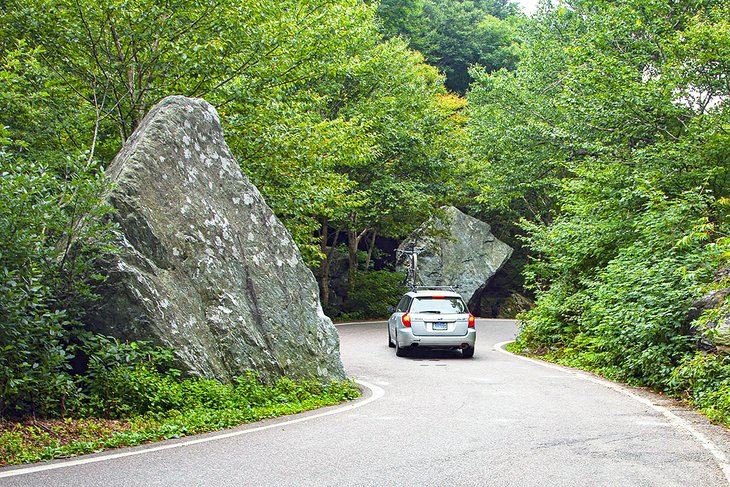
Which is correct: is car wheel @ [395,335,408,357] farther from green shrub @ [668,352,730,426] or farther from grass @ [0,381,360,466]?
grass @ [0,381,360,466]

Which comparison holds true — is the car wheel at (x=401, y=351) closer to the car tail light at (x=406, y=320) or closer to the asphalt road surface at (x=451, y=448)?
the car tail light at (x=406, y=320)

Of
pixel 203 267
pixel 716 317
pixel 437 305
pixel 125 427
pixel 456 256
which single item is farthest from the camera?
pixel 456 256

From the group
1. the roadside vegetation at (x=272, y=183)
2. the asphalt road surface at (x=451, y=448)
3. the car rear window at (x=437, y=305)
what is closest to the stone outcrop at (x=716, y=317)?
the roadside vegetation at (x=272, y=183)

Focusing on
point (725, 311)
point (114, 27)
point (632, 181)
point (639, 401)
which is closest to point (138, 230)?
point (114, 27)

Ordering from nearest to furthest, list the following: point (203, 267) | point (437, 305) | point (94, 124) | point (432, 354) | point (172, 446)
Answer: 1. point (172, 446)
2. point (203, 267)
3. point (94, 124)
4. point (437, 305)
5. point (432, 354)

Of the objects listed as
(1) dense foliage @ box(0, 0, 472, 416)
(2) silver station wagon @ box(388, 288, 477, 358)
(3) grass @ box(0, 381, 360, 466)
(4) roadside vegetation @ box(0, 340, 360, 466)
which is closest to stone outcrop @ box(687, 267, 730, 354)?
(2) silver station wagon @ box(388, 288, 477, 358)

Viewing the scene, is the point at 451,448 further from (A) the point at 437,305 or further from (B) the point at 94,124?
(B) the point at 94,124

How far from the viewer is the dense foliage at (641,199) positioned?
480 inches

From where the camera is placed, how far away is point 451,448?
22.6 feet

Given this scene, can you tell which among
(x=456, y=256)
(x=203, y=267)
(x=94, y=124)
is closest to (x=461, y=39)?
(x=456, y=256)

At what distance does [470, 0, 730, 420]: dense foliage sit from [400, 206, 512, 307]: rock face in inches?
555

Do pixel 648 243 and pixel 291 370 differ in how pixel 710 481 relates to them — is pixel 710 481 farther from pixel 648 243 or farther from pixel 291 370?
pixel 648 243

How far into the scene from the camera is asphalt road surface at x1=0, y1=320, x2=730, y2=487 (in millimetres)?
5652

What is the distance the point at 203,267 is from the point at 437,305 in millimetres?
8519
